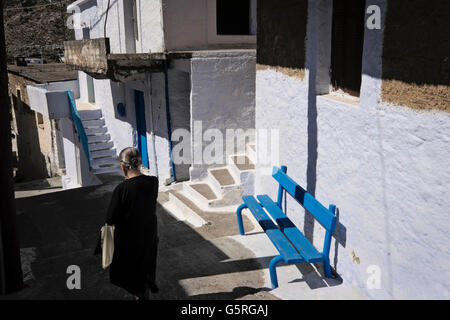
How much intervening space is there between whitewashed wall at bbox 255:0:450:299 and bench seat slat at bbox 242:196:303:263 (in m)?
0.44

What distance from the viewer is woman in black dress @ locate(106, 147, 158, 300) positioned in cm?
379

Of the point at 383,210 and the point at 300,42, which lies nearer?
the point at 383,210

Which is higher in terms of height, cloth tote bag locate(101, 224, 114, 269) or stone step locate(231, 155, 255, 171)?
cloth tote bag locate(101, 224, 114, 269)

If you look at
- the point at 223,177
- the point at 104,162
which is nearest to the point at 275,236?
the point at 223,177

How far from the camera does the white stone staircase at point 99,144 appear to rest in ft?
41.7

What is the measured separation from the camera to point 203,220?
6996mm

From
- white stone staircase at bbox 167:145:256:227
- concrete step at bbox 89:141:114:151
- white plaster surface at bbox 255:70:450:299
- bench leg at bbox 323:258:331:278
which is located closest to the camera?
white plaster surface at bbox 255:70:450:299

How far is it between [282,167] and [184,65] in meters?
3.68

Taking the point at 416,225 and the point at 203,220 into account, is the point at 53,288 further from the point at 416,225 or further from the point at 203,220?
the point at 416,225

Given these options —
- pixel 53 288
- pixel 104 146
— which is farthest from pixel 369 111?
pixel 104 146

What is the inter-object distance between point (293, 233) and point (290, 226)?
0.77 feet

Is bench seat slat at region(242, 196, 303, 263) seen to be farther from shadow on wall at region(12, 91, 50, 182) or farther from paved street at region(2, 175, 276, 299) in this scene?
shadow on wall at region(12, 91, 50, 182)

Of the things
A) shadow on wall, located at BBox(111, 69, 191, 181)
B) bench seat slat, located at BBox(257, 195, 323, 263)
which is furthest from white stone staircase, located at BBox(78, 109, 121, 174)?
bench seat slat, located at BBox(257, 195, 323, 263)

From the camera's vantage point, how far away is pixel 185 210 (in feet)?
25.1
